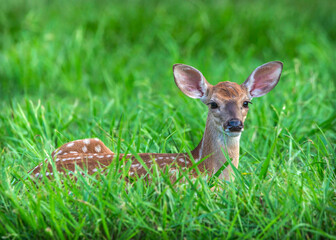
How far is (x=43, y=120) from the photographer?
4.35 metres

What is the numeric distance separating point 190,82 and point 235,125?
53 centimetres

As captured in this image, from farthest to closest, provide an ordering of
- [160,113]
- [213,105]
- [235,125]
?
[160,113] < [213,105] < [235,125]

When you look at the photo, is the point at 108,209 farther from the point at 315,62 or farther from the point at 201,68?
the point at 315,62

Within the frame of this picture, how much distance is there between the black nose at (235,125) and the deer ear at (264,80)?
1.46 ft

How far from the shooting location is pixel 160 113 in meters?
4.52

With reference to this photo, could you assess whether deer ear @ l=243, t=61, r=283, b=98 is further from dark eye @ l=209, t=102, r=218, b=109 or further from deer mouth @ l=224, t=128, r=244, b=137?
deer mouth @ l=224, t=128, r=244, b=137

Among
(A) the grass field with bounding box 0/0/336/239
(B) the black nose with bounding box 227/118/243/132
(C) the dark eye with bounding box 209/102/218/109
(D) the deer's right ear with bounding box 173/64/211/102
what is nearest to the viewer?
(A) the grass field with bounding box 0/0/336/239

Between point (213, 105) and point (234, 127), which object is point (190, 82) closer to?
point (213, 105)

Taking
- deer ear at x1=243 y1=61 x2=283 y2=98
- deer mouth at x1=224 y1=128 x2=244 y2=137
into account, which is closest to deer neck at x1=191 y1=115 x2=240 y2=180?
deer mouth at x1=224 y1=128 x2=244 y2=137

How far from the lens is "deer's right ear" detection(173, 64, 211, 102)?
349cm

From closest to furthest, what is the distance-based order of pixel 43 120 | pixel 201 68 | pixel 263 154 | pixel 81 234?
pixel 81 234 → pixel 263 154 → pixel 43 120 → pixel 201 68

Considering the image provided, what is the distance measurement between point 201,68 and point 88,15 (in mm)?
2248

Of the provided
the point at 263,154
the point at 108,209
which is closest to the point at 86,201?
the point at 108,209

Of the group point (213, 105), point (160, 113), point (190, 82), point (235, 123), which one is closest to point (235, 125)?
point (235, 123)
